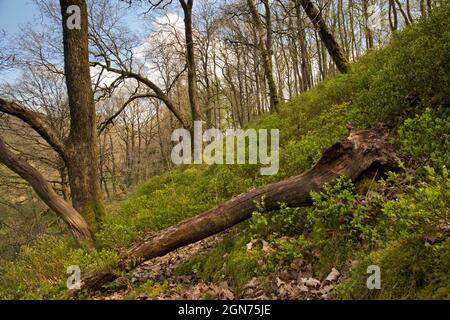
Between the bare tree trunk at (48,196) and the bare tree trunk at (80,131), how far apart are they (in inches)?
17.5

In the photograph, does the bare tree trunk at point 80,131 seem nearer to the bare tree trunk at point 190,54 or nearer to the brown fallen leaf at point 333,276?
the brown fallen leaf at point 333,276

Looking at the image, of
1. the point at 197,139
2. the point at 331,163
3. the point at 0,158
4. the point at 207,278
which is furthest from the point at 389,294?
the point at 197,139

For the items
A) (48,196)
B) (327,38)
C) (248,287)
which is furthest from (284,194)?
(327,38)

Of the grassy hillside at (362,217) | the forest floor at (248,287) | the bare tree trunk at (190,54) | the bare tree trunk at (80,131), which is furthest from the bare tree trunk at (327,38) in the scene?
the forest floor at (248,287)

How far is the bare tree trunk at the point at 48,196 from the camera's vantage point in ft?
21.9

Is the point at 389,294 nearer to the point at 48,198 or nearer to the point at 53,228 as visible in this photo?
the point at 48,198

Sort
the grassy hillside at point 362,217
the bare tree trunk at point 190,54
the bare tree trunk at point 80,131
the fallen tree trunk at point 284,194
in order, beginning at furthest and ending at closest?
the bare tree trunk at point 190,54
the bare tree trunk at point 80,131
the fallen tree trunk at point 284,194
the grassy hillside at point 362,217

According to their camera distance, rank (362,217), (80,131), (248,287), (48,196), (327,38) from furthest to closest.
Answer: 1. (327,38)
2. (80,131)
3. (48,196)
4. (248,287)
5. (362,217)

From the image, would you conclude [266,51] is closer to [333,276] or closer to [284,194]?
[284,194]

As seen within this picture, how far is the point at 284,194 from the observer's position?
4922 mm

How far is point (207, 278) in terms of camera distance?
475cm

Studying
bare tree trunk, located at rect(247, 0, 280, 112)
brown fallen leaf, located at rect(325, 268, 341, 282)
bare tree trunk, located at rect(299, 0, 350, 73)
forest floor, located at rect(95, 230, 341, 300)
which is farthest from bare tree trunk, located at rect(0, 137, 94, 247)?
bare tree trunk, located at rect(299, 0, 350, 73)

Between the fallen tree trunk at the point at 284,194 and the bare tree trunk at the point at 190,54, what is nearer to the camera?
the fallen tree trunk at the point at 284,194

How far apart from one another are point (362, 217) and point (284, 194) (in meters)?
1.31
